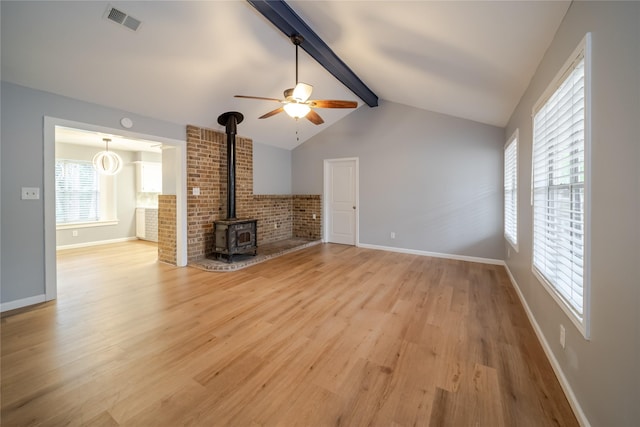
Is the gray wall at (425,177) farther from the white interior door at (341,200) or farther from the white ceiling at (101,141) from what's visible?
the white ceiling at (101,141)

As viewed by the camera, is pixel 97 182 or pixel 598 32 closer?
pixel 598 32

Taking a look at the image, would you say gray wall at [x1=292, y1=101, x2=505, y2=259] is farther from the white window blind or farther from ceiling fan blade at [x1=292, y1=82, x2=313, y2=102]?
the white window blind

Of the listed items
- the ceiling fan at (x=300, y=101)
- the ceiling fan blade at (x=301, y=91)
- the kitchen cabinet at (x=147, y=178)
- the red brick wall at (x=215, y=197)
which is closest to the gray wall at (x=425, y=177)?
the red brick wall at (x=215, y=197)

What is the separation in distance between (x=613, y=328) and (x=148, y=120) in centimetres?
509

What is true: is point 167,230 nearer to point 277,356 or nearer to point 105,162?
point 105,162

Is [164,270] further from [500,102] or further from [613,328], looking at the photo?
[500,102]

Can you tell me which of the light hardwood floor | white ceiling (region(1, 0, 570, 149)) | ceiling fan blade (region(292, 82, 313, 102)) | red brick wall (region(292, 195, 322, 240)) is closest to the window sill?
the light hardwood floor

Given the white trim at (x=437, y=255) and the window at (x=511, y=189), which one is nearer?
the window at (x=511, y=189)

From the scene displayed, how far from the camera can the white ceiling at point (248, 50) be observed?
216 cm

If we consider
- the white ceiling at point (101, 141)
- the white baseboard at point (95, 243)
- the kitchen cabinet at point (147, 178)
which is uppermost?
the white ceiling at point (101, 141)

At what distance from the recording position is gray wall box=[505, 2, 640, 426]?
3.29 feet

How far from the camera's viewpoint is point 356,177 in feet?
19.2

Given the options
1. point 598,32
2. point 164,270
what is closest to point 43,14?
point 164,270

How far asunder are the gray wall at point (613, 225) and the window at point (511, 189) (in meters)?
2.19
